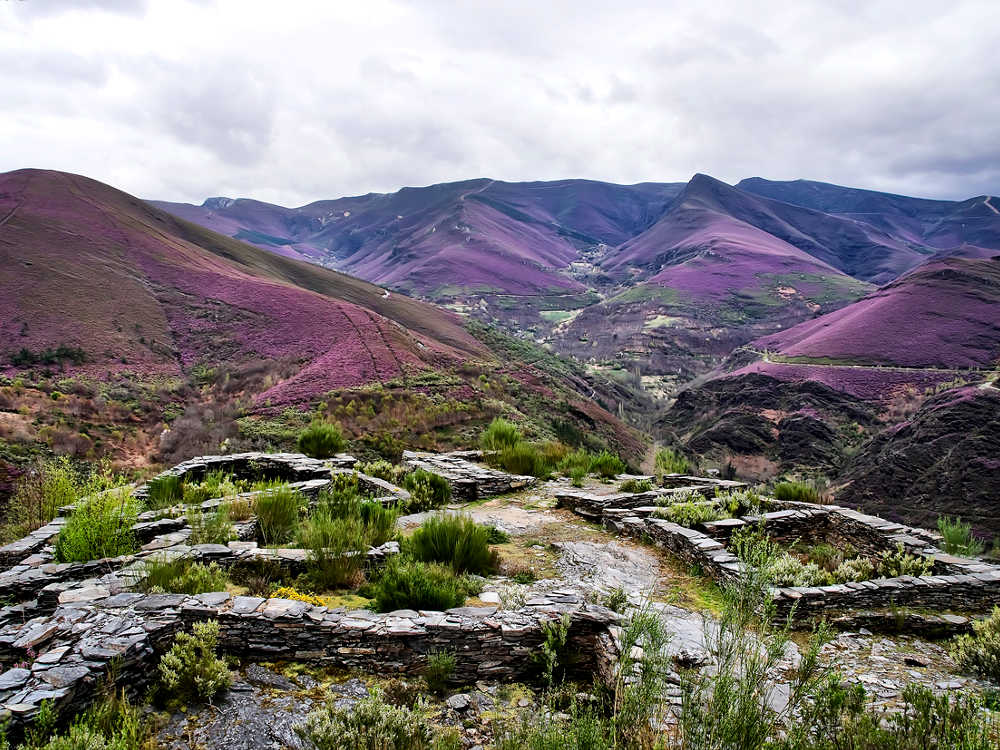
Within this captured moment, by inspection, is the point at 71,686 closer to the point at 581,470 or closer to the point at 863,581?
the point at 863,581

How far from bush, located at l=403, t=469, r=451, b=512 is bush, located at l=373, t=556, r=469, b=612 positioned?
480 centimetres

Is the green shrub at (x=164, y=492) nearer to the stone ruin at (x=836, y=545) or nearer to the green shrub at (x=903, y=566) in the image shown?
the stone ruin at (x=836, y=545)

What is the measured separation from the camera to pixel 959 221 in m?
145

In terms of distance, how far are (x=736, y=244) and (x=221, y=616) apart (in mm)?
111314

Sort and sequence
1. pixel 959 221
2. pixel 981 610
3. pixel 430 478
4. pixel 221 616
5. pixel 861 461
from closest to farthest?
pixel 221 616 → pixel 981 610 → pixel 430 478 → pixel 861 461 → pixel 959 221

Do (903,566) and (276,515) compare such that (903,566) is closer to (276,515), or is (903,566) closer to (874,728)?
(874,728)

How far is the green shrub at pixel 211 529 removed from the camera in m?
7.32

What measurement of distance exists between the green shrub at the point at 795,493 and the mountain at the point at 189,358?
37.6ft

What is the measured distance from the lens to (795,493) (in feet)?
40.8

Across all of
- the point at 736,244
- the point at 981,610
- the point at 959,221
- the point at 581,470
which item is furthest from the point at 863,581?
the point at 959,221

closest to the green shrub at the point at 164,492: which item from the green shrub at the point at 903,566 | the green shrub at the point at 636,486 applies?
the green shrub at the point at 636,486

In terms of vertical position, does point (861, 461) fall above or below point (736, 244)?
below

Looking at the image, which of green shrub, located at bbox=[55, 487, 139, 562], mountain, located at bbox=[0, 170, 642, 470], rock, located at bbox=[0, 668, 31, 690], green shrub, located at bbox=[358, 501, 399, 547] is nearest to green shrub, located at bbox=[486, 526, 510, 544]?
green shrub, located at bbox=[358, 501, 399, 547]

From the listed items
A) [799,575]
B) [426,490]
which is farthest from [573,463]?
[799,575]
